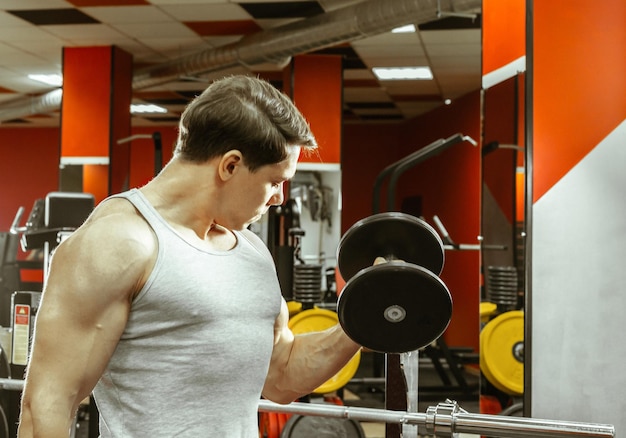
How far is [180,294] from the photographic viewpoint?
1257 mm

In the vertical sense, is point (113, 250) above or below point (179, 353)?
above

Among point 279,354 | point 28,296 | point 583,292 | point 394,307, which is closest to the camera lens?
point 394,307

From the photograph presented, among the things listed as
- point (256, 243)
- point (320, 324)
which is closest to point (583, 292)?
point (256, 243)

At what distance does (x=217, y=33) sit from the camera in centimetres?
775

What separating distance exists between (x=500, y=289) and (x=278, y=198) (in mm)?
2500

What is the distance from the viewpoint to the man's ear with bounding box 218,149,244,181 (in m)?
1.34

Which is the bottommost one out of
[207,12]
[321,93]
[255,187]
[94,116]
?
[255,187]

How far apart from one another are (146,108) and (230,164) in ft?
36.2

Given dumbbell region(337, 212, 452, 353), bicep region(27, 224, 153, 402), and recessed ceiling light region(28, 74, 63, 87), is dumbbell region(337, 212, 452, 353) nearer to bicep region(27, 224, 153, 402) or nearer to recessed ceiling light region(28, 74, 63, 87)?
bicep region(27, 224, 153, 402)

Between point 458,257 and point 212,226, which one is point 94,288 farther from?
point 458,257

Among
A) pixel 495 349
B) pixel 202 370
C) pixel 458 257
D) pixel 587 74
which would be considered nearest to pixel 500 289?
pixel 495 349

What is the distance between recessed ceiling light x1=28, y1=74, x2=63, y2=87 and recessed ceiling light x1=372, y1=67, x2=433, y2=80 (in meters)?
3.88

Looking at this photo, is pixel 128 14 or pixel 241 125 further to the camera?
pixel 128 14

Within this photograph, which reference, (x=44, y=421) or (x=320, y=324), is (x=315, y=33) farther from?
(x=44, y=421)
